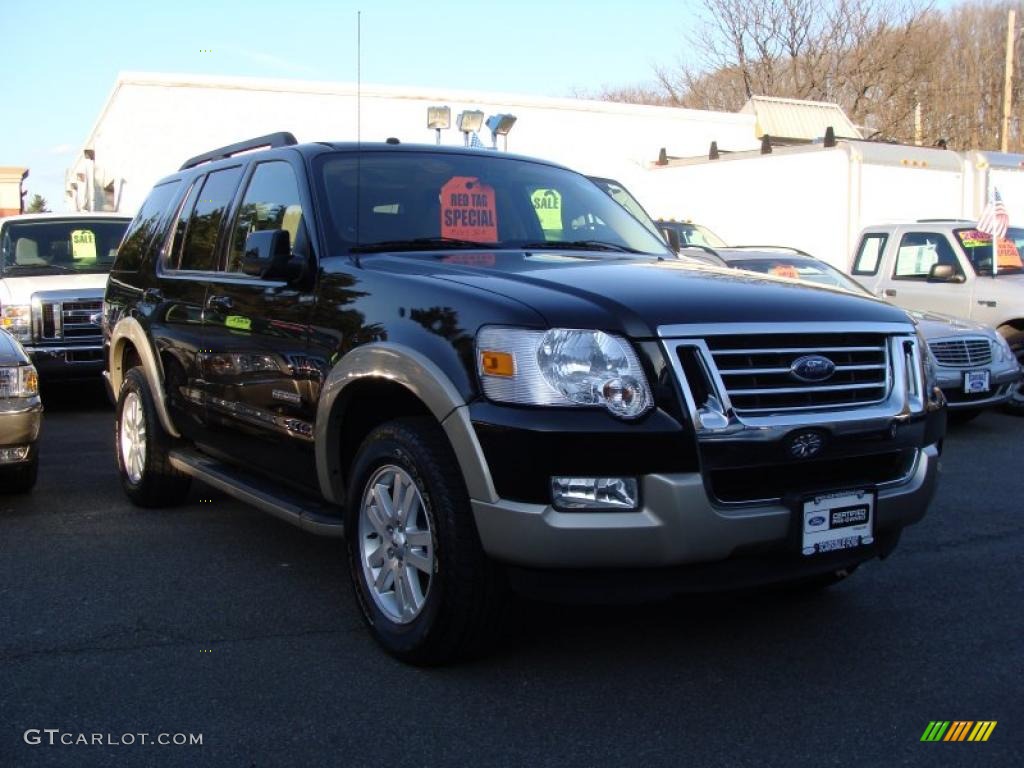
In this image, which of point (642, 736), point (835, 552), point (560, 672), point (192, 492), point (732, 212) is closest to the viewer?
point (642, 736)

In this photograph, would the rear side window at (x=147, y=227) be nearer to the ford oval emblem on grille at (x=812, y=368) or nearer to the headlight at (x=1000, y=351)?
the ford oval emblem on grille at (x=812, y=368)

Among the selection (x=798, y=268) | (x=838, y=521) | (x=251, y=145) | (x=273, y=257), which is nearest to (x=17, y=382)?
(x=251, y=145)

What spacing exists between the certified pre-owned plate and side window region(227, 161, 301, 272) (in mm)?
2195

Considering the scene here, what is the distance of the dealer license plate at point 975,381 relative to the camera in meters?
8.63

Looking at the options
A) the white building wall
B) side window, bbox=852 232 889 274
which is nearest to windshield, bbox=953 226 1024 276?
side window, bbox=852 232 889 274

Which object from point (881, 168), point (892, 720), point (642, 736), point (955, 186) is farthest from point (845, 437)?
point (955, 186)

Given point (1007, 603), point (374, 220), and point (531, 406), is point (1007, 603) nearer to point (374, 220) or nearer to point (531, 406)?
point (531, 406)

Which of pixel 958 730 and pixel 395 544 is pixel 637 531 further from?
pixel 958 730

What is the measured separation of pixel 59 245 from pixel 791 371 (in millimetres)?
9526

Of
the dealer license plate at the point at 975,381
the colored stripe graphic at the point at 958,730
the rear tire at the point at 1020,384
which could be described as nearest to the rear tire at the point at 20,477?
the colored stripe graphic at the point at 958,730

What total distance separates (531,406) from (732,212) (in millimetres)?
15429

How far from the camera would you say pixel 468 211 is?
4812 millimetres

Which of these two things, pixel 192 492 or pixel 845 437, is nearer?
pixel 845 437

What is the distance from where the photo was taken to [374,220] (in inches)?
180
